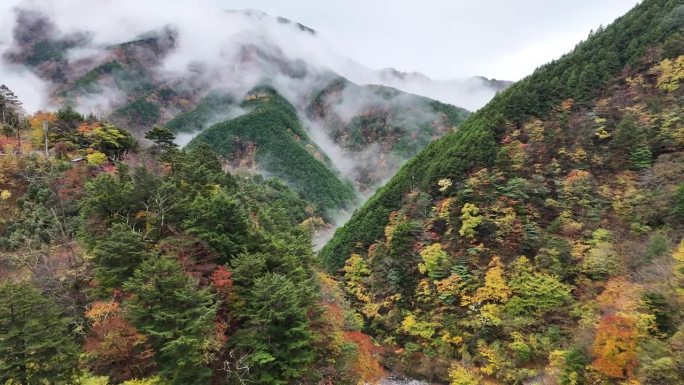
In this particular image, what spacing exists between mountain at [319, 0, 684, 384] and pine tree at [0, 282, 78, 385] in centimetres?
3062

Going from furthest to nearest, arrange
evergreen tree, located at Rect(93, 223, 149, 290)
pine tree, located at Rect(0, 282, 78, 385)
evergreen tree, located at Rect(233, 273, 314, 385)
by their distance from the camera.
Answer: evergreen tree, located at Rect(233, 273, 314, 385)
evergreen tree, located at Rect(93, 223, 149, 290)
pine tree, located at Rect(0, 282, 78, 385)

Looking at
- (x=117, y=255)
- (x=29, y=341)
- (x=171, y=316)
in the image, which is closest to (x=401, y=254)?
(x=117, y=255)

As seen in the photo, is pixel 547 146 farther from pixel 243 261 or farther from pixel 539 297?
pixel 243 261

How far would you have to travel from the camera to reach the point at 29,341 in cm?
1711

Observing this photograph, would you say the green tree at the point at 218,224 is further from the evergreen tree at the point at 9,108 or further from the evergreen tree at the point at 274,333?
the evergreen tree at the point at 9,108

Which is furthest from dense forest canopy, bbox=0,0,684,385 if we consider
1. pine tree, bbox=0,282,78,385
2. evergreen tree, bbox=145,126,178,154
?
evergreen tree, bbox=145,126,178,154

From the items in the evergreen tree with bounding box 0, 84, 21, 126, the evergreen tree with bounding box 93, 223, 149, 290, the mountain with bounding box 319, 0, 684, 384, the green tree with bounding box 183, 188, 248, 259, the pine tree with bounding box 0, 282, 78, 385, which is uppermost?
the mountain with bounding box 319, 0, 684, 384

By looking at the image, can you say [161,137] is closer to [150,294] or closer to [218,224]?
[218,224]

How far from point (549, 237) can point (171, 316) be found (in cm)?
4159

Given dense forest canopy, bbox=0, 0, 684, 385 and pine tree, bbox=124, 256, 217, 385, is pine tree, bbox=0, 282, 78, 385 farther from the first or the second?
pine tree, bbox=124, 256, 217, 385

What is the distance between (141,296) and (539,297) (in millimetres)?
38256

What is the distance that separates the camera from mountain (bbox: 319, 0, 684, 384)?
2988 centimetres

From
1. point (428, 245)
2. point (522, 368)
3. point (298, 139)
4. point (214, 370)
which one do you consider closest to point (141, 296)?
point (214, 370)

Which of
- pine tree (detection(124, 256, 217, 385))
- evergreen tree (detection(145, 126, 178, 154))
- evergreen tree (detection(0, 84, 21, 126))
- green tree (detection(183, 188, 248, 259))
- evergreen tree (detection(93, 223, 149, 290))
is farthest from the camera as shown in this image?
evergreen tree (detection(0, 84, 21, 126))
